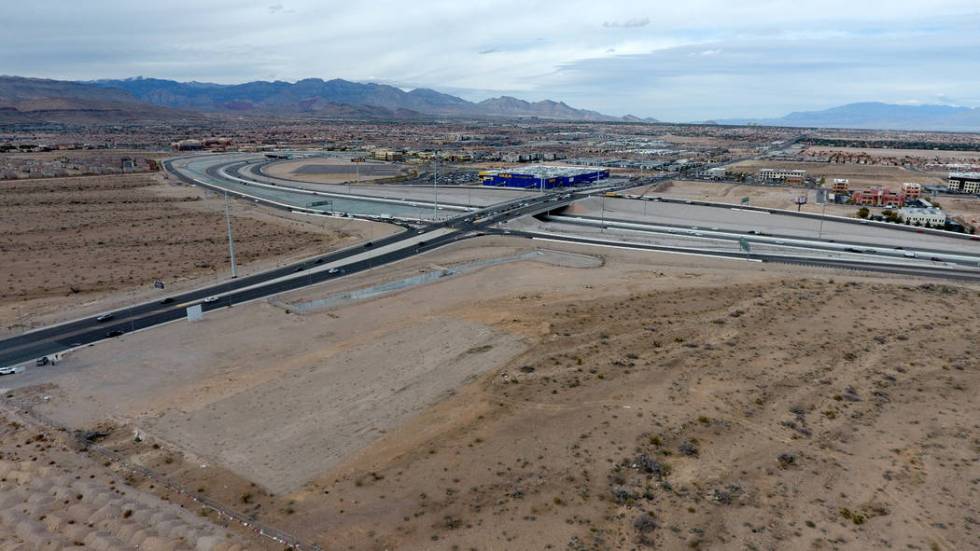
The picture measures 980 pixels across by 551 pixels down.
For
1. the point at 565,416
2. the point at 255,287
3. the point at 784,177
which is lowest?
the point at 565,416

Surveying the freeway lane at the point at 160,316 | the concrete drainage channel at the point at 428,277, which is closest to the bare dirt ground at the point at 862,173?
the concrete drainage channel at the point at 428,277

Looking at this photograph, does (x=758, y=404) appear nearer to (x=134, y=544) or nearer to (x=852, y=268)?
(x=134, y=544)

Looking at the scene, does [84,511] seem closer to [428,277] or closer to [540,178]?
[428,277]

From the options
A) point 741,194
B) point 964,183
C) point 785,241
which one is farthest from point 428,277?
point 964,183

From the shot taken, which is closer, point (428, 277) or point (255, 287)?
point (255, 287)

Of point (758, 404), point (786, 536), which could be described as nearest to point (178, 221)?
point (758, 404)

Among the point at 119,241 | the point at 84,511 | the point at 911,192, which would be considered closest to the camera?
the point at 84,511
